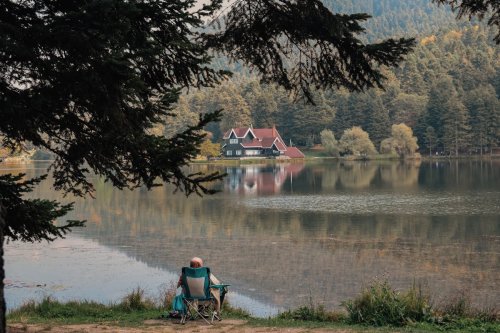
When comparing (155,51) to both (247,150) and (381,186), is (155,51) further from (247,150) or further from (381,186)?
(247,150)

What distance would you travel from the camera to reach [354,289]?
16.8 meters

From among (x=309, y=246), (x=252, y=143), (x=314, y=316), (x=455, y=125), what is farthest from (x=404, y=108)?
(x=314, y=316)

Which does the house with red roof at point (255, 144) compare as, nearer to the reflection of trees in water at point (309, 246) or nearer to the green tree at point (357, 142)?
the green tree at point (357, 142)

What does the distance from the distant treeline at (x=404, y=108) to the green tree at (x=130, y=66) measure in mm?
95868

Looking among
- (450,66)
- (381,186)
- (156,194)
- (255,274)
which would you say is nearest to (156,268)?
(255,274)

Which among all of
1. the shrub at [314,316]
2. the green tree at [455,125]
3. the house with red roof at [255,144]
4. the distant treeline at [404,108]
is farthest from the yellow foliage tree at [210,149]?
the shrub at [314,316]

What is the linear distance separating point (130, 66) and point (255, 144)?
110 meters

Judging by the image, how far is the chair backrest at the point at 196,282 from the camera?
918cm

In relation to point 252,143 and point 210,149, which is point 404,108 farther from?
point 210,149

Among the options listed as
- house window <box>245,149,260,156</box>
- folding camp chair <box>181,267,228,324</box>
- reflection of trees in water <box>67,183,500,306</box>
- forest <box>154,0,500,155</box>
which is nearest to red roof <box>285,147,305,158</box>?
forest <box>154,0,500,155</box>

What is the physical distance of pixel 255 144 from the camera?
383ft

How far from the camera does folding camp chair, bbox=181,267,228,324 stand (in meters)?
9.18

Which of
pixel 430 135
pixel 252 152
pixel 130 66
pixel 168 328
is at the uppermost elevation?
pixel 430 135

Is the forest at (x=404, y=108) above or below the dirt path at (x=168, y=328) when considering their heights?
above
